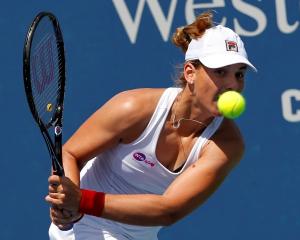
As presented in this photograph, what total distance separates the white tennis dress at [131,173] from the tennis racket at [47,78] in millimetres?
247

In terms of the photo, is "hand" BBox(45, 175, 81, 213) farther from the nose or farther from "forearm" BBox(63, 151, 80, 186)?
the nose

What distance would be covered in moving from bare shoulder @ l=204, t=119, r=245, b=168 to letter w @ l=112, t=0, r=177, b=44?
1.21 meters

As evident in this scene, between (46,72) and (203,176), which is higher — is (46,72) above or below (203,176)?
above

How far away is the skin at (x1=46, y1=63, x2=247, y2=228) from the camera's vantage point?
3.21 m

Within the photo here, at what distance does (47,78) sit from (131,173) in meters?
0.45

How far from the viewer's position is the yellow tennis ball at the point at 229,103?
10.5 ft

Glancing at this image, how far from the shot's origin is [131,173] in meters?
3.59

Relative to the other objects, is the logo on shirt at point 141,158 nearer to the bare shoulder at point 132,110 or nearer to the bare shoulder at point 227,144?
the bare shoulder at point 132,110

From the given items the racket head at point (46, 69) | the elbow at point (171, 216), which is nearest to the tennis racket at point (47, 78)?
the racket head at point (46, 69)

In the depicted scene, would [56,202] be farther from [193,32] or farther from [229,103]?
[193,32]

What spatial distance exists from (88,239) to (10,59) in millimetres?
1348

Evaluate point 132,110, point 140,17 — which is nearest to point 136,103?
point 132,110

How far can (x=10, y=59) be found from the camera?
4.70 meters

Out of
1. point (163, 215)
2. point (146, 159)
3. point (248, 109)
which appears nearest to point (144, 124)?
point (146, 159)
